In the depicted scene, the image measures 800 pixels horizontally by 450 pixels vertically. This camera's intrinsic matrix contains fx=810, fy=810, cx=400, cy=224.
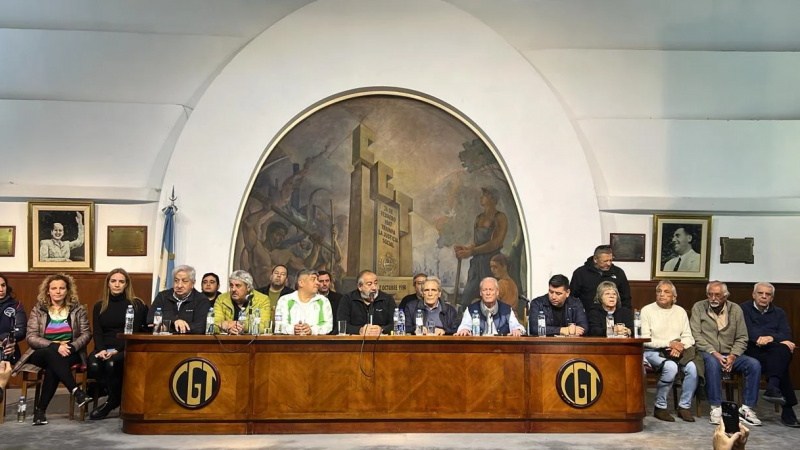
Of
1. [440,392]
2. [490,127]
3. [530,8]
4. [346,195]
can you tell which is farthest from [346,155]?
[440,392]

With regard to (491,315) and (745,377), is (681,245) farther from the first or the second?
(491,315)

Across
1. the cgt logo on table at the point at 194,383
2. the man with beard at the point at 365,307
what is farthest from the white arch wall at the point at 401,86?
the cgt logo on table at the point at 194,383

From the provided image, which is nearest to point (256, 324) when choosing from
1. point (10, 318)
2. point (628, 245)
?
point (10, 318)

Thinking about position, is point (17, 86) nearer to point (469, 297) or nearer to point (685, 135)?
point (469, 297)

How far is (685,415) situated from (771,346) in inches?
50.1

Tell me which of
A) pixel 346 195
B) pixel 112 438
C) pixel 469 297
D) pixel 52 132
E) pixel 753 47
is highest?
pixel 753 47

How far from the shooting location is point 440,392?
264 inches

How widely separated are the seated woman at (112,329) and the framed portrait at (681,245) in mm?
6240

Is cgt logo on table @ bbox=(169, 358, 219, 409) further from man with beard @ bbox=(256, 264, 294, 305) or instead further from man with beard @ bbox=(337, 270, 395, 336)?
man with beard @ bbox=(256, 264, 294, 305)

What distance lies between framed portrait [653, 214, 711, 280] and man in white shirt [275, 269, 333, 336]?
4.86m

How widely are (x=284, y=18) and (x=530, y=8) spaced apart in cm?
313

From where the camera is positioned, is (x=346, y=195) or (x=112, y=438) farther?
(x=346, y=195)

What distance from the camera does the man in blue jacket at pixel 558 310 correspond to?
7277mm

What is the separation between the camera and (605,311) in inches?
291
